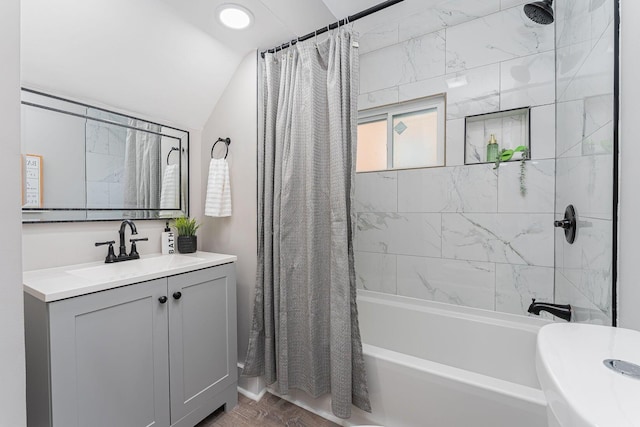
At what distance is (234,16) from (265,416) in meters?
2.38

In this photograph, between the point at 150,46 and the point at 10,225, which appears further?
the point at 150,46

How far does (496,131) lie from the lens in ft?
6.09

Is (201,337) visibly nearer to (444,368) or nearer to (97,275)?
(97,275)

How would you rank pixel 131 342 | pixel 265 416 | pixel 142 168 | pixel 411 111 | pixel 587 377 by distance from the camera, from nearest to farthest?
pixel 587 377
pixel 131 342
pixel 265 416
pixel 142 168
pixel 411 111

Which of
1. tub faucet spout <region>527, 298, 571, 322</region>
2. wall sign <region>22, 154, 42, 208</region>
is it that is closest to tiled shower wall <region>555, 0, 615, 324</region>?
tub faucet spout <region>527, 298, 571, 322</region>

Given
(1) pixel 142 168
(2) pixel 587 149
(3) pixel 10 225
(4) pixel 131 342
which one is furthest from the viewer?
(1) pixel 142 168

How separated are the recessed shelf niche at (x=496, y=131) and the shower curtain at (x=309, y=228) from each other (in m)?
0.99

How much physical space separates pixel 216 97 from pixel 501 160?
2036mm

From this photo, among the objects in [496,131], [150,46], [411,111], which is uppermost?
[150,46]

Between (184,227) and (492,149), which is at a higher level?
(492,149)

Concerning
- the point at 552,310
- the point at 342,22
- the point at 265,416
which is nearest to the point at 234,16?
the point at 342,22

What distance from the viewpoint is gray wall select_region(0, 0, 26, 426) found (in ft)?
2.35

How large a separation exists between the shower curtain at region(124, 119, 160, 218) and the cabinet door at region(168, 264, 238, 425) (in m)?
0.67

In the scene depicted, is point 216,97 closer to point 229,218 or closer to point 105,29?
point 105,29
